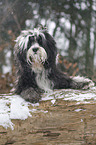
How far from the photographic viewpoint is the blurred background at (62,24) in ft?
16.1

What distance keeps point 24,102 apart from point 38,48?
0.88 m

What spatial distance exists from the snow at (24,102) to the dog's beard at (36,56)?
54 centimetres

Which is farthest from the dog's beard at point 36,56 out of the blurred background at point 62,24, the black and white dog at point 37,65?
the blurred background at point 62,24

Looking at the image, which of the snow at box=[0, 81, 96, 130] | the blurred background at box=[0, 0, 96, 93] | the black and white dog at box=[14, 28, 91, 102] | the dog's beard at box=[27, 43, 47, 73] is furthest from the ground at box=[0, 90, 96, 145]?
the blurred background at box=[0, 0, 96, 93]

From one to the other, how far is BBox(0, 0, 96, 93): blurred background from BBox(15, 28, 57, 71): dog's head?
1.73 m

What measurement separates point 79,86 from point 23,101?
112 centimetres

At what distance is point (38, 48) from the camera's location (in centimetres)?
284

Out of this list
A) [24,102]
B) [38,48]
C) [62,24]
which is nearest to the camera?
[24,102]

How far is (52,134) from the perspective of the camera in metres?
2.48

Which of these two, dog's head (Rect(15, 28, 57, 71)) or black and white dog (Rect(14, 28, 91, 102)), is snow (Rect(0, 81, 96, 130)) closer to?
black and white dog (Rect(14, 28, 91, 102))

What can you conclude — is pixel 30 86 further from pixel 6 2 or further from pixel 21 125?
pixel 6 2

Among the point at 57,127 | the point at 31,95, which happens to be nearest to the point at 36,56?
the point at 31,95

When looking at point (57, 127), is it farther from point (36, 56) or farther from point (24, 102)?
point (36, 56)

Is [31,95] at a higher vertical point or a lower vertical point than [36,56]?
lower
